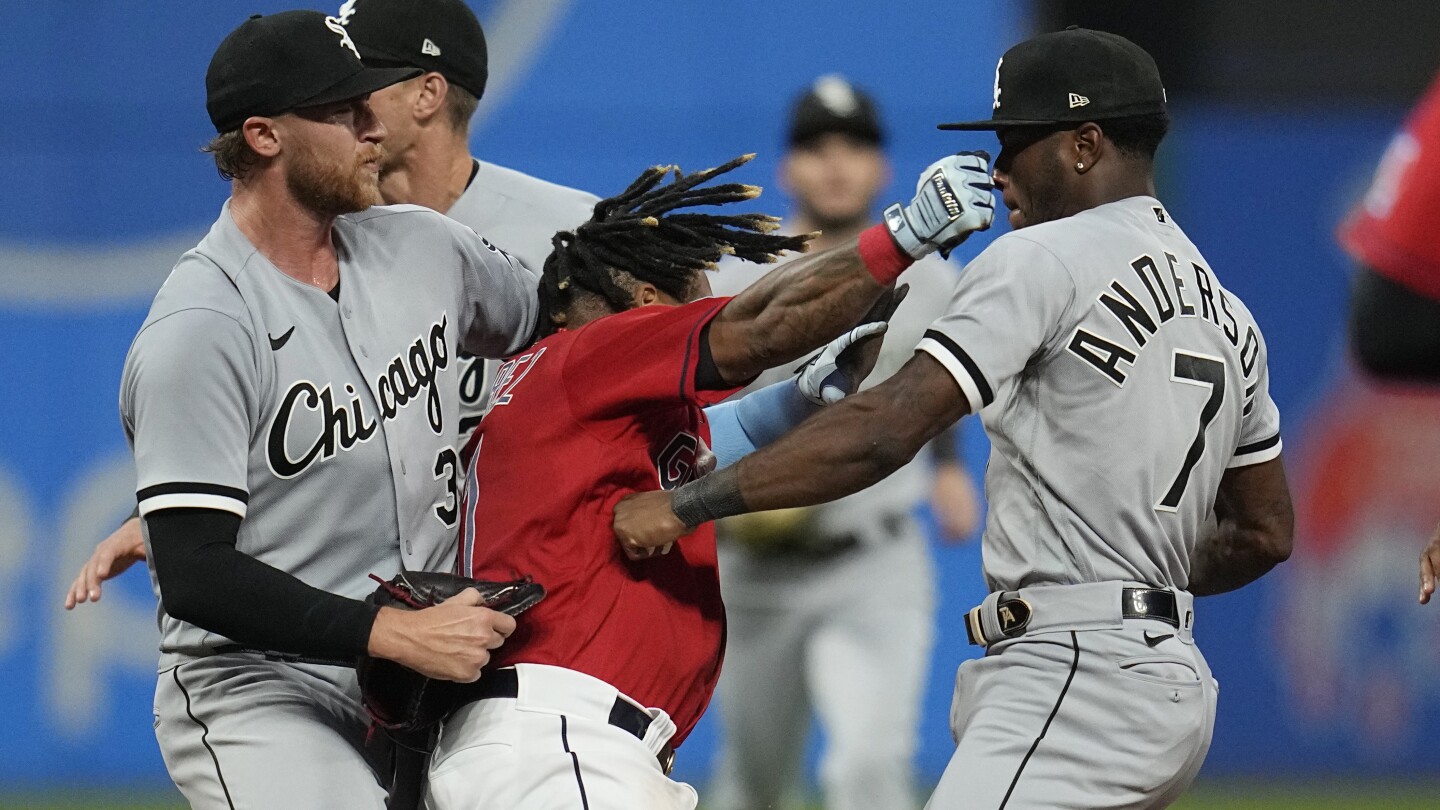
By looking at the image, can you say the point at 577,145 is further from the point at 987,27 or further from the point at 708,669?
the point at 708,669

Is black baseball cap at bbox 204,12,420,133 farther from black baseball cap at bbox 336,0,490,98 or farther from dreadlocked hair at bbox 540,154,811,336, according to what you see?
black baseball cap at bbox 336,0,490,98

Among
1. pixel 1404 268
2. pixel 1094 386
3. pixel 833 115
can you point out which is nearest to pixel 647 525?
pixel 1094 386

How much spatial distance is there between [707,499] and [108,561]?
1427 mm

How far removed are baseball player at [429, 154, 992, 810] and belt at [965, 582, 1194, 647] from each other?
574mm

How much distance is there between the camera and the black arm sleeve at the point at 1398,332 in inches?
76.9

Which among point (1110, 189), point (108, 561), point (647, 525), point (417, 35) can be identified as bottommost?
point (647, 525)

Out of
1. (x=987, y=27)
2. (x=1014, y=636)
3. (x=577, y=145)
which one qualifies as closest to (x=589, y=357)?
(x=1014, y=636)

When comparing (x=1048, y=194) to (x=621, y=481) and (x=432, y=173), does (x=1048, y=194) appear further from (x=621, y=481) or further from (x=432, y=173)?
(x=432, y=173)

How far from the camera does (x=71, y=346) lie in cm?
866

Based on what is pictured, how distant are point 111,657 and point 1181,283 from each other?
21.7 feet

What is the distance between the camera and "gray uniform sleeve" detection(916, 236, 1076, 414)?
3111mm

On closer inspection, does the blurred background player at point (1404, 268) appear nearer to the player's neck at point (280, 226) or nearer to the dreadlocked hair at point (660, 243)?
the dreadlocked hair at point (660, 243)

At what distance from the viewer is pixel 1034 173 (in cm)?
348

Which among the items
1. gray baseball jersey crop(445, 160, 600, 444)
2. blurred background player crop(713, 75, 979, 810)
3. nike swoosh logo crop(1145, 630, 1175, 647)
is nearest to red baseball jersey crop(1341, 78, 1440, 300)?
nike swoosh logo crop(1145, 630, 1175, 647)
